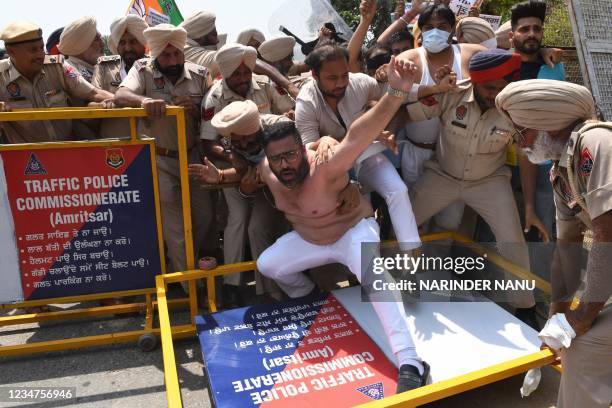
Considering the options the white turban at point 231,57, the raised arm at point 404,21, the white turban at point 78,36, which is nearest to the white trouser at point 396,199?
the white turban at point 231,57

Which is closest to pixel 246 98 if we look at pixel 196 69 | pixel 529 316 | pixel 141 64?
pixel 196 69

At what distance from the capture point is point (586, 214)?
94.1 inches

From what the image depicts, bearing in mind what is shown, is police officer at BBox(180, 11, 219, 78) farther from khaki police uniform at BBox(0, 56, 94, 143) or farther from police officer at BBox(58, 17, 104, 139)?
khaki police uniform at BBox(0, 56, 94, 143)

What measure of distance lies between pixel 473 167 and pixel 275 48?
266 centimetres

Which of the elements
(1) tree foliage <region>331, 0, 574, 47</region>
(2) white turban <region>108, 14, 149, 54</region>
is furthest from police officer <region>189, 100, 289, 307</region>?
(1) tree foliage <region>331, 0, 574, 47</region>

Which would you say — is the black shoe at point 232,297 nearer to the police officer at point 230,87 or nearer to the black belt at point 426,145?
the police officer at point 230,87

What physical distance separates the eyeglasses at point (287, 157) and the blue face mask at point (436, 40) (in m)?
1.53

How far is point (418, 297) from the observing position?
370cm

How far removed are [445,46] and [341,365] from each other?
2.55m

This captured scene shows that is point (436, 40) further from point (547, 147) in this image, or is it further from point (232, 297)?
point (232, 297)

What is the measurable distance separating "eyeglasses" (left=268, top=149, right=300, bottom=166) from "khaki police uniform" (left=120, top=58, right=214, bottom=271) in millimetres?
1238

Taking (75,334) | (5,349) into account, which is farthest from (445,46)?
(5,349)

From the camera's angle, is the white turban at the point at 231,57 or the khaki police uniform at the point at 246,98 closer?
the white turban at the point at 231,57

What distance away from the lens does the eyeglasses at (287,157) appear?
10.4 ft
